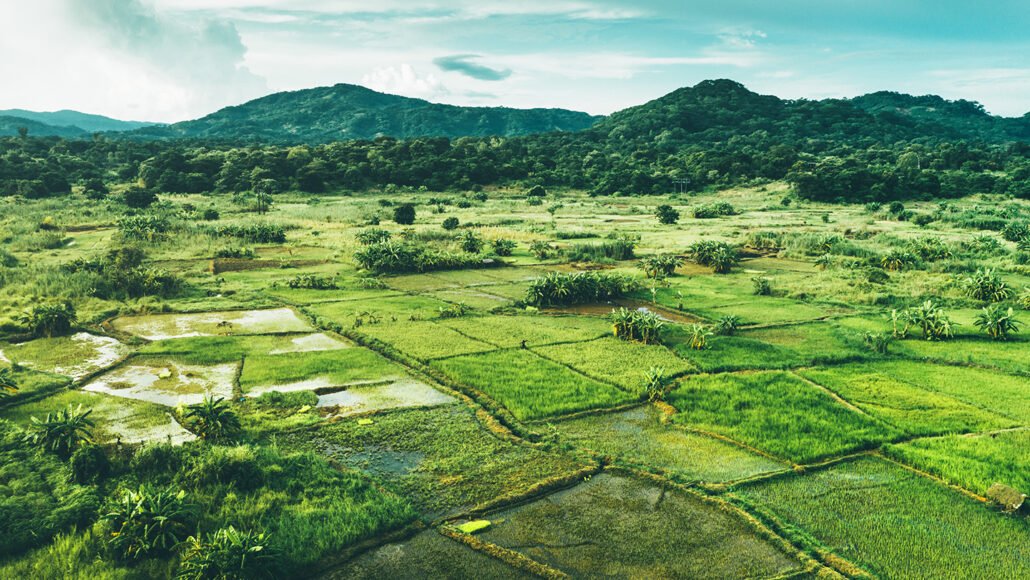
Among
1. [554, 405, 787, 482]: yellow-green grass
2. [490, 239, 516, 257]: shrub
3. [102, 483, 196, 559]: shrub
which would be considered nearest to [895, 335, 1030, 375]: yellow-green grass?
[554, 405, 787, 482]: yellow-green grass

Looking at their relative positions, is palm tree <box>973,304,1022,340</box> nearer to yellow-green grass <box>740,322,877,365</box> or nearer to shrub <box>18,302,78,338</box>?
yellow-green grass <box>740,322,877,365</box>

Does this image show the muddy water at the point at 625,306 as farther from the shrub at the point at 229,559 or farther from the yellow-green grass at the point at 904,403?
the shrub at the point at 229,559

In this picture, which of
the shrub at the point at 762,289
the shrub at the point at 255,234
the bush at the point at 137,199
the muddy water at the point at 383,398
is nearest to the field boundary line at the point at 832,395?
the muddy water at the point at 383,398

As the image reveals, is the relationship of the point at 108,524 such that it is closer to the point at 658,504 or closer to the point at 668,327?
the point at 658,504

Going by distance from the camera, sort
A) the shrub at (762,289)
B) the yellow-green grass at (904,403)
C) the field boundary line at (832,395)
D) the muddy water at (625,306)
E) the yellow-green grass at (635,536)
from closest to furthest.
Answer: the yellow-green grass at (635,536)
the yellow-green grass at (904,403)
the field boundary line at (832,395)
the muddy water at (625,306)
the shrub at (762,289)

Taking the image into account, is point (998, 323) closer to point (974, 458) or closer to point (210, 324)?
point (974, 458)

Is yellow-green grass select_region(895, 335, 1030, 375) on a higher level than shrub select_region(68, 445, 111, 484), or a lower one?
lower
